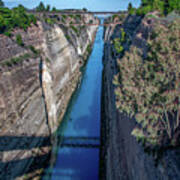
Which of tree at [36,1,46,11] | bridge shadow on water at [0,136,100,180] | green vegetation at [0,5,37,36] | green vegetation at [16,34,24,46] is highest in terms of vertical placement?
tree at [36,1,46,11]

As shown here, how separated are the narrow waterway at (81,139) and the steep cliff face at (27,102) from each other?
1510 mm

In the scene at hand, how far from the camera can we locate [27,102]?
1463 centimetres

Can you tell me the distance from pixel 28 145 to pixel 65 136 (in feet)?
20.4

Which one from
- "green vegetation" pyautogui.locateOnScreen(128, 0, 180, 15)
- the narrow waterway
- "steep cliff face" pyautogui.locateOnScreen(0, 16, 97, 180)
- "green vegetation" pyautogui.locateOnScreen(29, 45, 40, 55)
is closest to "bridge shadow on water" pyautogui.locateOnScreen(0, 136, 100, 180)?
"steep cliff face" pyautogui.locateOnScreen(0, 16, 97, 180)

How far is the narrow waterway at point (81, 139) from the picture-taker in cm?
1566

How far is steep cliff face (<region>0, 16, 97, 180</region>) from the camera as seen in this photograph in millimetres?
12055

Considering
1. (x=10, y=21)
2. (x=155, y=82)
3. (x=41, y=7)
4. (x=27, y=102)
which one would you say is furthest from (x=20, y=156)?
(x=41, y=7)

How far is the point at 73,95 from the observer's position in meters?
28.3

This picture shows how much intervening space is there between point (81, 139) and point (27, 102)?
7654 millimetres

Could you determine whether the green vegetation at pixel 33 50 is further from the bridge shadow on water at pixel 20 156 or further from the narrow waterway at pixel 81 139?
the narrow waterway at pixel 81 139

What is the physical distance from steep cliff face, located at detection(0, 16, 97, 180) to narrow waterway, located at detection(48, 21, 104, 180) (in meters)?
1.51

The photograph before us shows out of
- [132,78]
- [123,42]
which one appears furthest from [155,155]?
[123,42]

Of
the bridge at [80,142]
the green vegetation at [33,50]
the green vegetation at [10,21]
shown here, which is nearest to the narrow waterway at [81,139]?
the bridge at [80,142]

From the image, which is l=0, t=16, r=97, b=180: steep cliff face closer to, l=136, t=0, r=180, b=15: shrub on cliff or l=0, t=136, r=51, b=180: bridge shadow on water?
l=0, t=136, r=51, b=180: bridge shadow on water
